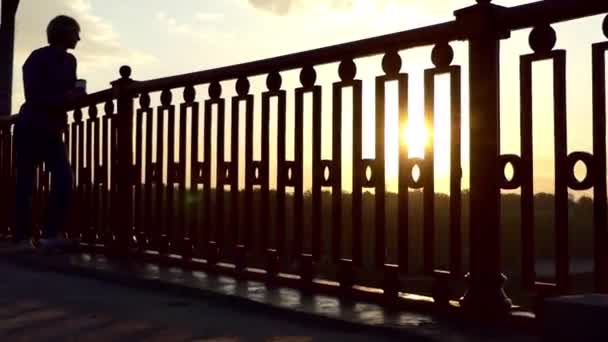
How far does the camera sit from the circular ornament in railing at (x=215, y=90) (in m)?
5.59

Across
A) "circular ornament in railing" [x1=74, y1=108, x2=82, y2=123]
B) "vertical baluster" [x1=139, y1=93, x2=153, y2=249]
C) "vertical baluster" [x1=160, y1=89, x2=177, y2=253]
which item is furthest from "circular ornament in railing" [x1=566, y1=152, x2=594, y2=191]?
"circular ornament in railing" [x1=74, y1=108, x2=82, y2=123]

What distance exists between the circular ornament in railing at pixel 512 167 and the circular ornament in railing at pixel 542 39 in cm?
45

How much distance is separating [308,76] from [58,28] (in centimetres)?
266

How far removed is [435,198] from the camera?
4008 mm

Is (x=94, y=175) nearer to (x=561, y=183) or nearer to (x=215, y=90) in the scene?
(x=215, y=90)

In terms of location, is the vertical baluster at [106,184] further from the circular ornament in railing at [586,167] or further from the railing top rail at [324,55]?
the circular ornament in railing at [586,167]

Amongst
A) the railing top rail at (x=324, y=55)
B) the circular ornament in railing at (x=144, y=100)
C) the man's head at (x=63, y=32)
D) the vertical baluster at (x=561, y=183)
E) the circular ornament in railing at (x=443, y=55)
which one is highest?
the man's head at (x=63, y=32)

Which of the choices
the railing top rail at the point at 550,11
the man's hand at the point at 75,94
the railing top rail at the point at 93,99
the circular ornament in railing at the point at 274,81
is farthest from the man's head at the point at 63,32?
the railing top rail at the point at 550,11

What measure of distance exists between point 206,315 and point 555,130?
1760 mm

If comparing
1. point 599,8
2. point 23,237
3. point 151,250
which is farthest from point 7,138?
point 599,8

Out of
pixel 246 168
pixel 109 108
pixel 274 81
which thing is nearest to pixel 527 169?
pixel 274 81

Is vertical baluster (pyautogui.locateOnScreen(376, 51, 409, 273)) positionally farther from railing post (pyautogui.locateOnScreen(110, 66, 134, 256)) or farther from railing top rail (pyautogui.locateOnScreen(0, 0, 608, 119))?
railing post (pyautogui.locateOnScreen(110, 66, 134, 256))

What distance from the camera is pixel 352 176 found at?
440 cm

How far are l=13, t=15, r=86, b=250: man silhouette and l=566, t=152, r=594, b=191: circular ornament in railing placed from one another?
4.35 m
